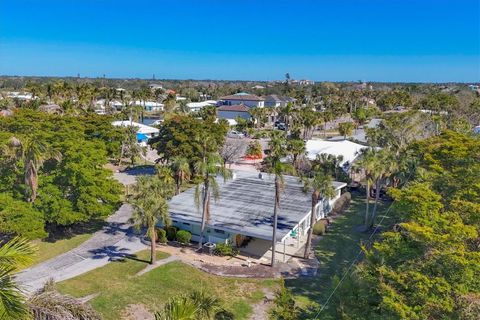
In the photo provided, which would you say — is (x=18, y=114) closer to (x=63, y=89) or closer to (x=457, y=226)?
(x=63, y=89)

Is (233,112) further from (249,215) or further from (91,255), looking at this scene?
(91,255)

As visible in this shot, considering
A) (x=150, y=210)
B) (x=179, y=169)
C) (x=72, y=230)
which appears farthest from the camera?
(x=179, y=169)

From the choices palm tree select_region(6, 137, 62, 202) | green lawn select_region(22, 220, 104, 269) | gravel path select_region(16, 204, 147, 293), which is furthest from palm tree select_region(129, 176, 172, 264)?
palm tree select_region(6, 137, 62, 202)

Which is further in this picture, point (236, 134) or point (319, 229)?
point (236, 134)

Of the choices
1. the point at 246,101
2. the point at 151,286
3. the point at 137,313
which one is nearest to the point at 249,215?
the point at 151,286

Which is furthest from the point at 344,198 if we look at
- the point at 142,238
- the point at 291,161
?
the point at 142,238

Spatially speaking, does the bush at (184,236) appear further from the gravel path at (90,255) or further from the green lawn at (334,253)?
the green lawn at (334,253)

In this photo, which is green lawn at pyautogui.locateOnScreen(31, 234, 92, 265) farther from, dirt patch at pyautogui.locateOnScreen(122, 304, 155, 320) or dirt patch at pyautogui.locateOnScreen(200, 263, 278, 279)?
dirt patch at pyautogui.locateOnScreen(200, 263, 278, 279)
